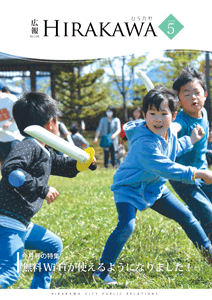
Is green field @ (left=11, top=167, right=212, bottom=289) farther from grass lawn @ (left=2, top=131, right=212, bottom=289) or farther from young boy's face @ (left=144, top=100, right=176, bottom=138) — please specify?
young boy's face @ (left=144, top=100, right=176, bottom=138)

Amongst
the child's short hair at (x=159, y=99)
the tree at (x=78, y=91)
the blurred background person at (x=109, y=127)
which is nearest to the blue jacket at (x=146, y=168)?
the child's short hair at (x=159, y=99)

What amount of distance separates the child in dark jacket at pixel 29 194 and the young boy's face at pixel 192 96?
1073mm


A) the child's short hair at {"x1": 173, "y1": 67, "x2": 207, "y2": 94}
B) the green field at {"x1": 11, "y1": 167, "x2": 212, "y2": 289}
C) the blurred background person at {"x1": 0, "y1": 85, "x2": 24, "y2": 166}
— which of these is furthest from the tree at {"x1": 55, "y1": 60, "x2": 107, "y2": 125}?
the child's short hair at {"x1": 173, "y1": 67, "x2": 207, "y2": 94}

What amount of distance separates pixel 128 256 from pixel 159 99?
1.31 m

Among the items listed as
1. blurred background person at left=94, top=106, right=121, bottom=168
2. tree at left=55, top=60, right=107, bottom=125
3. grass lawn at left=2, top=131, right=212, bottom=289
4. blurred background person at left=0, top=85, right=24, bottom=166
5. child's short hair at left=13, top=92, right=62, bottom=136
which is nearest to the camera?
child's short hair at left=13, top=92, right=62, bottom=136

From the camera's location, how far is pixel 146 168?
244cm

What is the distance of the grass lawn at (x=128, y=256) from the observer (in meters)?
2.55

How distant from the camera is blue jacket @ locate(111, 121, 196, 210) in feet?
7.73

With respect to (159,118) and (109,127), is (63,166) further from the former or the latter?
(109,127)

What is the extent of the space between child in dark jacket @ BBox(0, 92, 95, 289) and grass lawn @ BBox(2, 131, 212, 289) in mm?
452

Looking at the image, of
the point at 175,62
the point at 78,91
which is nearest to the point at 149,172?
the point at 175,62

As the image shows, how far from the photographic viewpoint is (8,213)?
207 cm

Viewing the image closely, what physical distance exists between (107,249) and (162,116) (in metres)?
0.99

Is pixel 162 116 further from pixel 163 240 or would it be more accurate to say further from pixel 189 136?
pixel 163 240
